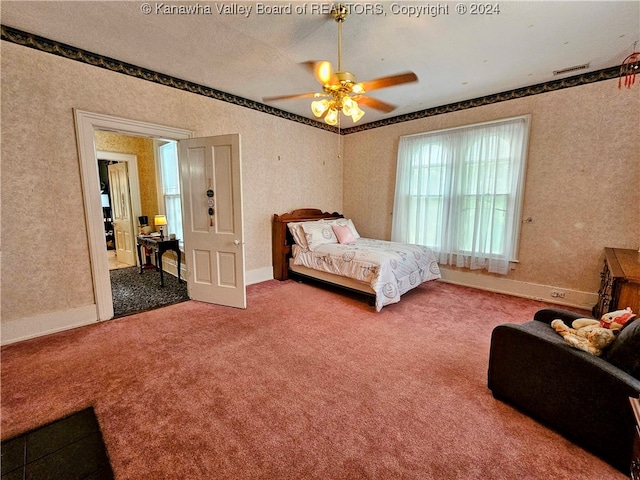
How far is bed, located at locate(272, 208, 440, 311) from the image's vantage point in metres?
3.27

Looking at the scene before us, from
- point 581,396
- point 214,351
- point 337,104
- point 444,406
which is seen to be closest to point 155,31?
point 337,104

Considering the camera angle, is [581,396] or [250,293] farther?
[250,293]

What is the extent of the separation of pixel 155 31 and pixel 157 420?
301 cm

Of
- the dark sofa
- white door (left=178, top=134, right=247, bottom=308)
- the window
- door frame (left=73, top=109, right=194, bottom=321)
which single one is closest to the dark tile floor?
door frame (left=73, top=109, right=194, bottom=321)

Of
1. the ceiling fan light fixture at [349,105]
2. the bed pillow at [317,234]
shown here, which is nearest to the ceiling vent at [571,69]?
the ceiling fan light fixture at [349,105]

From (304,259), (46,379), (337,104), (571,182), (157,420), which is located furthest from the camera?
(304,259)

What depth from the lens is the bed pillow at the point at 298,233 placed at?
423 cm

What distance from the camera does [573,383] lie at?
4.68 feet

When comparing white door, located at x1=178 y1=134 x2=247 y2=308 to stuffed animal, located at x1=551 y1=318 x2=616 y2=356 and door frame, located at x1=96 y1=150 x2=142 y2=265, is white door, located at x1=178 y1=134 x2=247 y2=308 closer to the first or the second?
door frame, located at x1=96 y1=150 x2=142 y2=265

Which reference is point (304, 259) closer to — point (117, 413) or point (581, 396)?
point (117, 413)

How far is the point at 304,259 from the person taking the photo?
4184 mm

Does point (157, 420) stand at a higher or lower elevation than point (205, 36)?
lower

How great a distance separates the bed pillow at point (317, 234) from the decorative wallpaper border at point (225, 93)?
1.87 metres

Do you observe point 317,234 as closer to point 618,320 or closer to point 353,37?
point 353,37
